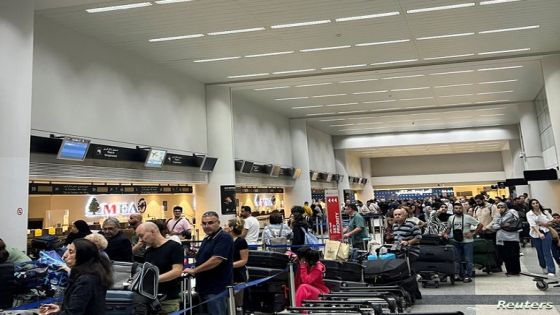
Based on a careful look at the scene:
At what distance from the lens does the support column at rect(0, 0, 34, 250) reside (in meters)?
7.02

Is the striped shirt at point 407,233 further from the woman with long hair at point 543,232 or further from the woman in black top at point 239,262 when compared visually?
the woman in black top at point 239,262

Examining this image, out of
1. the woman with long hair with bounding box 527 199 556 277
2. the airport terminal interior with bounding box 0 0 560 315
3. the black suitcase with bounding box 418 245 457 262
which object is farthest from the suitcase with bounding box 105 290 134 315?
the woman with long hair with bounding box 527 199 556 277

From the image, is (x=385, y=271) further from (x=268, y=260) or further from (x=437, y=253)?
(x=437, y=253)

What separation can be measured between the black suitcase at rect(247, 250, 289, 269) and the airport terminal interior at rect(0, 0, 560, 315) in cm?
5

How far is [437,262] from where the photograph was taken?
8.29 m

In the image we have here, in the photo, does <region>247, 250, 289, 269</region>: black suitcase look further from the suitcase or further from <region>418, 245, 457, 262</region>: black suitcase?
<region>418, 245, 457, 262</region>: black suitcase

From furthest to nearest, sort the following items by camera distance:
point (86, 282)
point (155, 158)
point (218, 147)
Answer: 1. point (218, 147)
2. point (155, 158)
3. point (86, 282)

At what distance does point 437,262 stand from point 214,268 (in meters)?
5.40

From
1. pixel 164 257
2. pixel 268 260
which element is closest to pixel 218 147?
pixel 268 260

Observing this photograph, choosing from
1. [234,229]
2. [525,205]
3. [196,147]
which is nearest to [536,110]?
[525,205]

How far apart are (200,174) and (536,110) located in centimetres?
1692

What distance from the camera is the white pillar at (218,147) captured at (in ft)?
47.8

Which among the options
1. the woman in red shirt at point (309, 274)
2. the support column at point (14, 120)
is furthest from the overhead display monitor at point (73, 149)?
the woman in red shirt at point (309, 274)

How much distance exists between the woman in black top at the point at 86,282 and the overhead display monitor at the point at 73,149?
6501 millimetres
